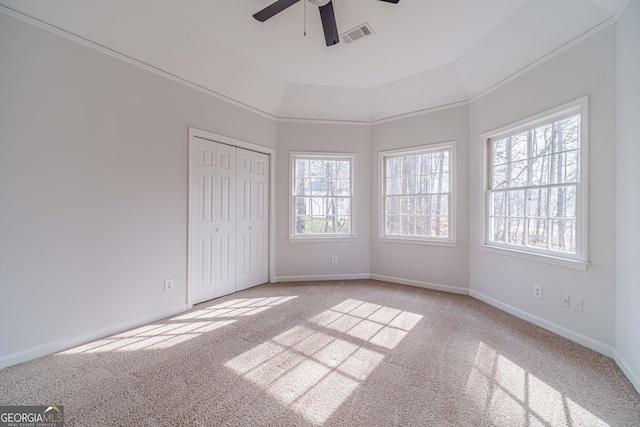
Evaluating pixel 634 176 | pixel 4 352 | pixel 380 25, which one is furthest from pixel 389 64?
pixel 4 352

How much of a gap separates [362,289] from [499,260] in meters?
1.76

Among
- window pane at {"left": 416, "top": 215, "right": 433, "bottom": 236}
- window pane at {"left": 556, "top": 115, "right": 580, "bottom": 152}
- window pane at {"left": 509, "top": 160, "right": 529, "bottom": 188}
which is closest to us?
window pane at {"left": 556, "top": 115, "right": 580, "bottom": 152}

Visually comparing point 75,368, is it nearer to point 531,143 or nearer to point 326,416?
point 326,416

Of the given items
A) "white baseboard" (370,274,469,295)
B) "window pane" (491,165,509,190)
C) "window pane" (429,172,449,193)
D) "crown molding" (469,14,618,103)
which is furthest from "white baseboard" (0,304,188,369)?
"crown molding" (469,14,618,103)

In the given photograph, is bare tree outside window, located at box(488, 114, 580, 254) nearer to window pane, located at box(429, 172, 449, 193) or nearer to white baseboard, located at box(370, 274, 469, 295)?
window pane, located at box(429, 172, 449, 193)

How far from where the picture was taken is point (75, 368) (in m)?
1.96

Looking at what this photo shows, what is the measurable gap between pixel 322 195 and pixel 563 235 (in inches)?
118

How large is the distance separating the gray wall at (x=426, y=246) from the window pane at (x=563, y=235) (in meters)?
1.07

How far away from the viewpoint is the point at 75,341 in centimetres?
227

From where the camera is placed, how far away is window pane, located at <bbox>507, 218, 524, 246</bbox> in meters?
3.00

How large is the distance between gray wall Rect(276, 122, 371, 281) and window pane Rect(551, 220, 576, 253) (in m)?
2.37

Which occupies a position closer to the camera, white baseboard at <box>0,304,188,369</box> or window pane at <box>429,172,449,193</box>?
white baseboard at <box>0,304,188,369</box>

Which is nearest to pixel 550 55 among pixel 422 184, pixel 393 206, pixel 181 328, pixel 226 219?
pixel 422 184

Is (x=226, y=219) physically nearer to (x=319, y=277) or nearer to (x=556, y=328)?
(x=319, y=277)
